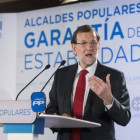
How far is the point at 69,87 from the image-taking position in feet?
11.5

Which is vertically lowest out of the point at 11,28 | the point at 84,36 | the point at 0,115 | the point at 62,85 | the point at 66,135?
the point at 66,135

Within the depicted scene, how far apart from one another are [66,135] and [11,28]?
247 centimetres

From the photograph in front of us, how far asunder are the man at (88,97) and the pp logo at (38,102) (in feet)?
1.91

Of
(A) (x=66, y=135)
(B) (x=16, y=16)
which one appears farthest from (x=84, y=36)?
(B) (x=16, y=16)

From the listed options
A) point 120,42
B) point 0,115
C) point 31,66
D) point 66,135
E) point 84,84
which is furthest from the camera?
point 31,66

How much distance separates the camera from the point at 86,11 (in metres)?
4.76

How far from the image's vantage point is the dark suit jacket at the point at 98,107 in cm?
308

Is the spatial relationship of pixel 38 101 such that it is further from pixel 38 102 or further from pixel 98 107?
pixel 98 107

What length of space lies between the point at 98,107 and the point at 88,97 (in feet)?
0.52

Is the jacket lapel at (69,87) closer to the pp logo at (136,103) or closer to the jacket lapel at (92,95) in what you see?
the jacket lapel at (92,95)

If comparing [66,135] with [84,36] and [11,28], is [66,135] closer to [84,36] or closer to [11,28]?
[84,36]

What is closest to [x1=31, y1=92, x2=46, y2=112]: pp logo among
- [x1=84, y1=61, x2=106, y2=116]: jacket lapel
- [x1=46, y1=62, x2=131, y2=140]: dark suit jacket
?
[x1=46, y1=62, x2=131, y2=140]: dark suit jacket

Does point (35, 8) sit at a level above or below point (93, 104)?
above

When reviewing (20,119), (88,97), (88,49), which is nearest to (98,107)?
(88,97)
